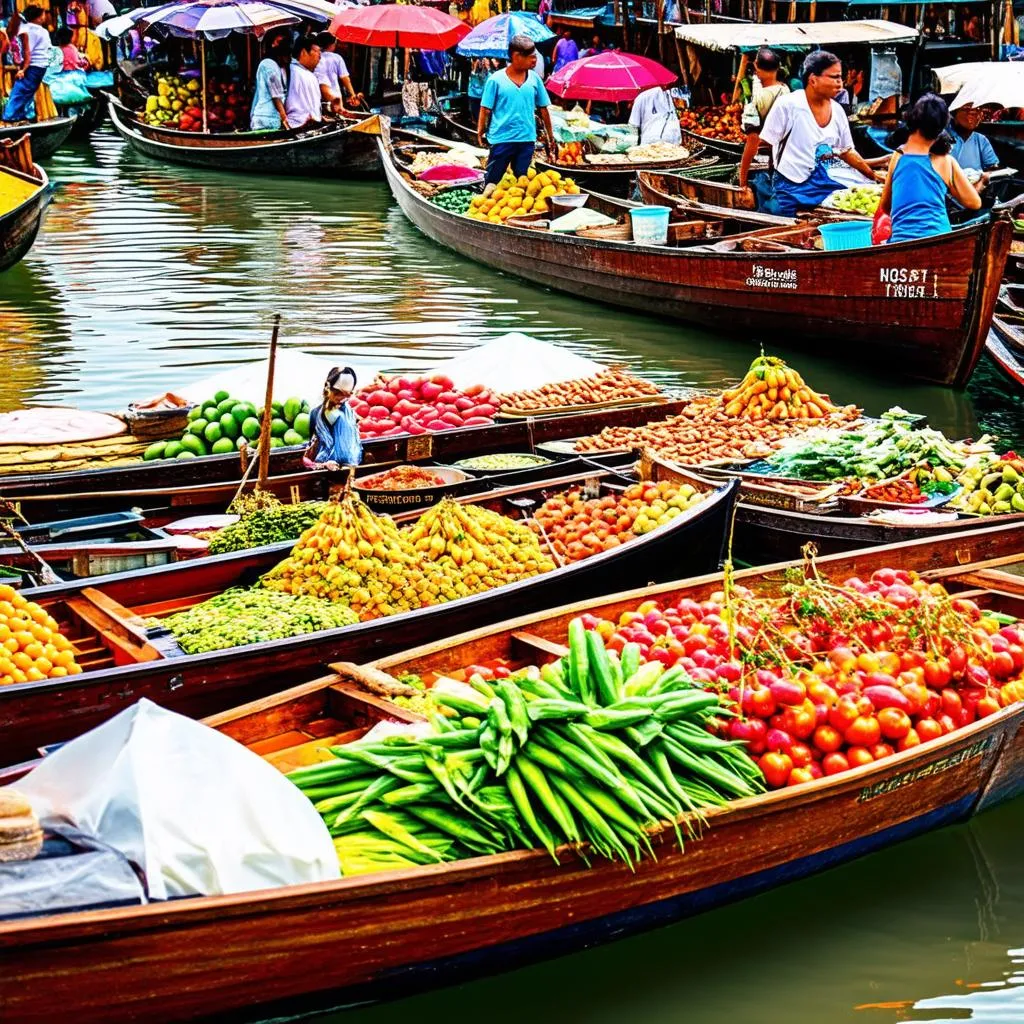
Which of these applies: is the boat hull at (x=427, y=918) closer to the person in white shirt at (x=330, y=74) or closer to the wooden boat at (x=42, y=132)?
the wooden boat at (x=42, y=132)

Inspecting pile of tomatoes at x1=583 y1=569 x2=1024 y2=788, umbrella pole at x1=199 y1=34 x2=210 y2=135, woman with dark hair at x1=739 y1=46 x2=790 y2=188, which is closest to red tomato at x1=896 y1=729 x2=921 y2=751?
pile of tomatoes at x1=583 y1=569 x2=1024 y2=788

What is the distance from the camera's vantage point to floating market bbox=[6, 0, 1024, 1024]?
3.53m

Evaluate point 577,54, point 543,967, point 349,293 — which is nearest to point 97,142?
point 577,54

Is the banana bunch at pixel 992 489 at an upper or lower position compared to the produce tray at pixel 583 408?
upper

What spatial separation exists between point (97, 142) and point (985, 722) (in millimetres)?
22096

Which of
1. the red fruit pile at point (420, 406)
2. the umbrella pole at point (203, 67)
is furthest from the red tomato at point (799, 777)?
the umbrella pole at point (203, 67)

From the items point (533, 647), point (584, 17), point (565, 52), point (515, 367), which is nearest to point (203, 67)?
point (565, 52)

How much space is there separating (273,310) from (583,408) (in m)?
5.60

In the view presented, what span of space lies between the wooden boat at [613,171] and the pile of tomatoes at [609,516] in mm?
9974

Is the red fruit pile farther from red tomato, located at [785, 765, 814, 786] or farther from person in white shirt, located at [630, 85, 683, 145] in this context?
person in white shirt, located at [630, 85, 683, 145]

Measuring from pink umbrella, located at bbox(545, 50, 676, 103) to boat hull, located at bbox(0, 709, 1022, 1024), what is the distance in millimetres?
15022

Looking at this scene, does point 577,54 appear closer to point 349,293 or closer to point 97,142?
point 97,142

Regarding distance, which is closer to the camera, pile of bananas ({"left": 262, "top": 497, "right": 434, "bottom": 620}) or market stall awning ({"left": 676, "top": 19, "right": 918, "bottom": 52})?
pile of bananas ({"left": 262, "top": 497, "right": 434, "bottom": 620})

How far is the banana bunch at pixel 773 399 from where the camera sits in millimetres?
8289
